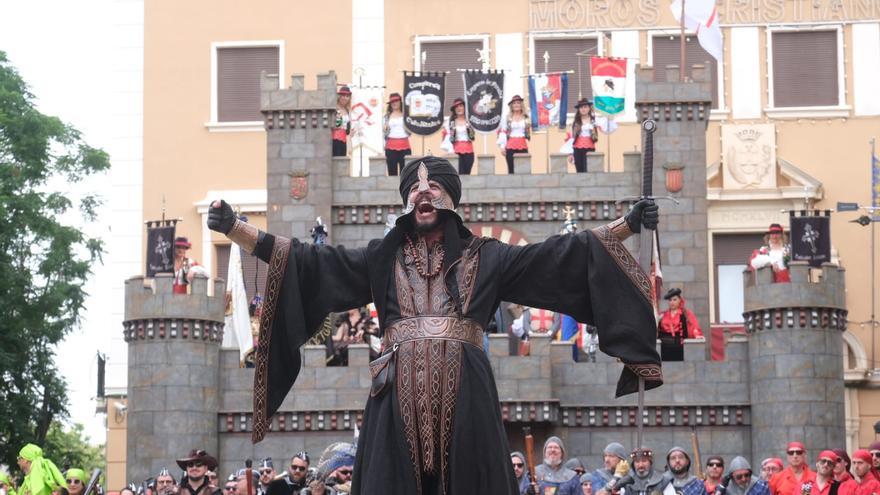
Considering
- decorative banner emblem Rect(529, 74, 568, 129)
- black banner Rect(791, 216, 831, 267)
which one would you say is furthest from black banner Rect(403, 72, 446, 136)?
black banner Rect(791, 216, 831, 267)

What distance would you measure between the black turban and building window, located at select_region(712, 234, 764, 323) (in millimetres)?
30971

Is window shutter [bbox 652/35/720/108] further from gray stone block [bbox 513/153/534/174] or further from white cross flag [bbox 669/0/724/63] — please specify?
gray stone block [bbox 513/153/534/174]

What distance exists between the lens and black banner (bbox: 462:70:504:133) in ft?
122

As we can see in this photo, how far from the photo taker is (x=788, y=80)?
46344 millimetres

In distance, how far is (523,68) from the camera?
46.3m

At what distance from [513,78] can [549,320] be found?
1322 cm

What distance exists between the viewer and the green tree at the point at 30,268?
3816 centimetres

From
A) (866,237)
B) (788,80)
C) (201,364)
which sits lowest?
(201,364)

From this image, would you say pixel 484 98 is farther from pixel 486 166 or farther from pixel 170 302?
pixel 170 302

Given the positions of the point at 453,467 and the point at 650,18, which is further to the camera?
the point at 650,18

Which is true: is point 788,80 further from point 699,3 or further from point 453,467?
point 453,467

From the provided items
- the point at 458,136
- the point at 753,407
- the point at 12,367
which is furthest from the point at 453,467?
the point at 12,367

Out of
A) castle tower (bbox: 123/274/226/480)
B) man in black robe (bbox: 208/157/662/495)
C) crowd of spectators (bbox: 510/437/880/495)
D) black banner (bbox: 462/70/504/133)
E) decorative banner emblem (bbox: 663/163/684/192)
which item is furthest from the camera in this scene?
black banner (bbox: 462/70/504/133)

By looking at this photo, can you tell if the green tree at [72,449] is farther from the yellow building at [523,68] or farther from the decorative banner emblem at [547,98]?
the decorative banner emblem at [547,98]
